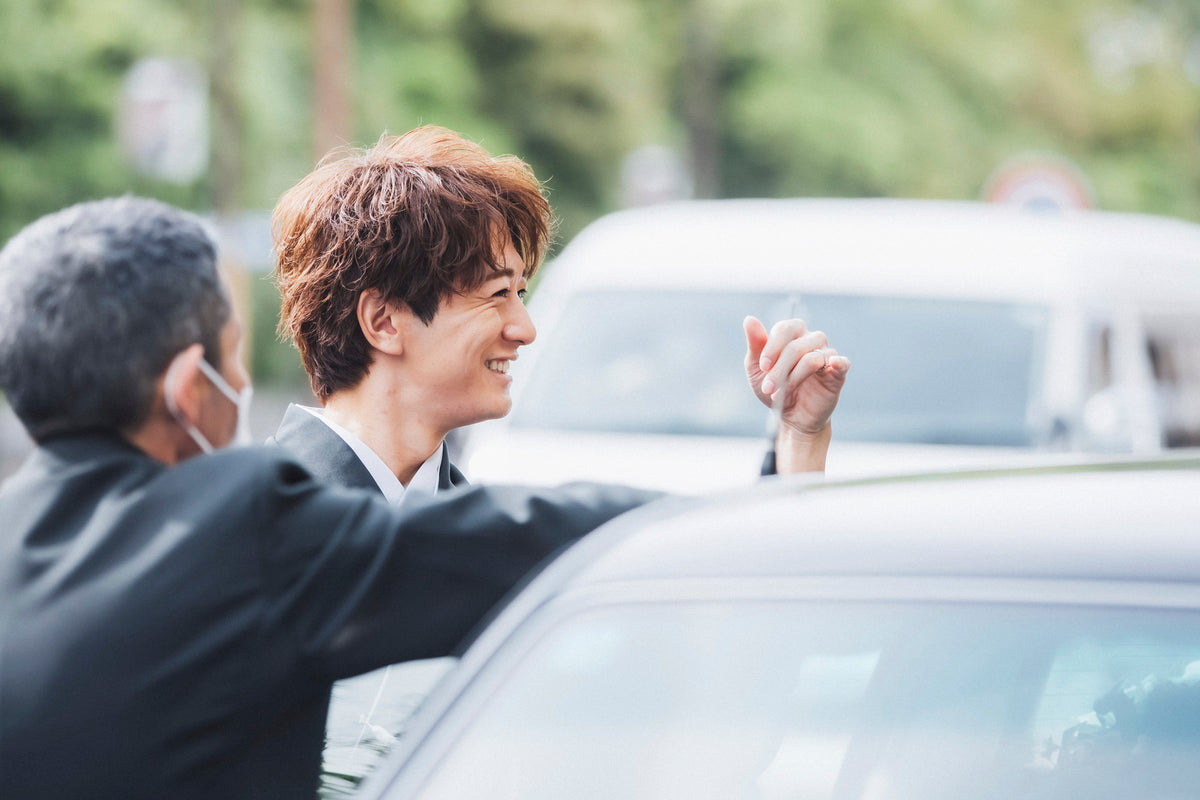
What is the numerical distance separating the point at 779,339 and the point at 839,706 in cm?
64

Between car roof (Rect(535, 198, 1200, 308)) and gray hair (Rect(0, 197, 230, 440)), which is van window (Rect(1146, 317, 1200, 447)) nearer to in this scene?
car roof (Rect(535, 198, 1200, 308))

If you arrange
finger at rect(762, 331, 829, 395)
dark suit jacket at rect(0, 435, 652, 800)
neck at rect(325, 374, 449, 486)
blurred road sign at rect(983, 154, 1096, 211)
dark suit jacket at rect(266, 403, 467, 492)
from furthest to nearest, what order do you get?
blurred road sign at rect(983, 154, 1096, 211) → neck at rect(325, 374, 449, 486) → dark suit jacket at rect(266, 403, 467, 492) → finger at rect(762, 331, 829, 395) → dark suit jacket at rect(0, 435, 652, 800)

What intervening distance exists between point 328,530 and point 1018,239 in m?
4.89

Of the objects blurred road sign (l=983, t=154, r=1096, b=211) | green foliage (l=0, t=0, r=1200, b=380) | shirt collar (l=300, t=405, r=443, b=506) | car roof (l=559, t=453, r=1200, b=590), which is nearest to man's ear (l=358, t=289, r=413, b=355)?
shirt collar (l=300, t=405, r=443, b=506)

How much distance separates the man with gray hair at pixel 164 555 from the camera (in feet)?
5.29

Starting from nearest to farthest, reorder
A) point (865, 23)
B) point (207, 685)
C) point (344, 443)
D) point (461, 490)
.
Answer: point (207, 685) → point (461, 490) → point (344, 443) → point (865, 23)

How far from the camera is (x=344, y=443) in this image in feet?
7.82

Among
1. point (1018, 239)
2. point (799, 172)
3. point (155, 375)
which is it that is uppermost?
point (155, 375)

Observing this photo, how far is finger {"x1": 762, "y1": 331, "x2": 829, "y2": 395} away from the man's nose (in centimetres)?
38

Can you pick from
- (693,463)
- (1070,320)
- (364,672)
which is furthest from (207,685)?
(1070,320)

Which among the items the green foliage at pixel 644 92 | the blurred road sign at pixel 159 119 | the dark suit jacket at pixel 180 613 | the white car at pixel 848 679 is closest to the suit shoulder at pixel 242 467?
the dark suit jacket at pixel 180 613

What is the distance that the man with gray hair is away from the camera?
1611mm

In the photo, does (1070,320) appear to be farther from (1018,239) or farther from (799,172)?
(799,172)

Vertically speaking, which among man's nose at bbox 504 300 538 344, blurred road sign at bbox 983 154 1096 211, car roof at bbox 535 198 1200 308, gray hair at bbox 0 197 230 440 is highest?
gray hair at bbox 0 197 230 440
